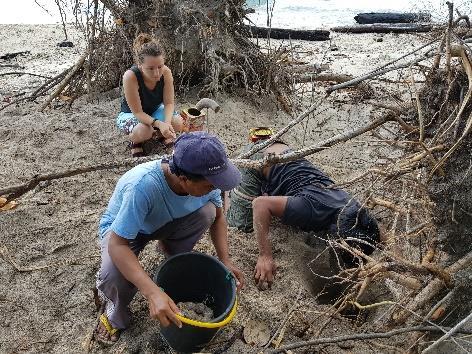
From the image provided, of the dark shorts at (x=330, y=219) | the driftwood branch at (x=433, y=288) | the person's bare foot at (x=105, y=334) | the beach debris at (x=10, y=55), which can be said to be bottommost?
the person's bare foot at (x=105, y=334)

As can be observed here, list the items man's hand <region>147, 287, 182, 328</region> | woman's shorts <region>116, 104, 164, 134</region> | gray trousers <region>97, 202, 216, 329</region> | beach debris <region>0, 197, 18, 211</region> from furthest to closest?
woman's shorts <region>116, 104, 164, 134</region> → beach debris <region>0, 197, 18, 211</region> → gray trousers <region>97, 202, 216, 329</region> → man's hand <region>147, 287, 182, 328</region>

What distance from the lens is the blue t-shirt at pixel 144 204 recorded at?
1.91 m

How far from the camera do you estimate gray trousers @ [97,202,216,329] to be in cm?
210

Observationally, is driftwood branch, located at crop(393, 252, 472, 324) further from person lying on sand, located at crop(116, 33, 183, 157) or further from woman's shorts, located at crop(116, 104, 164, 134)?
woman's shorts, located at crop(116, 104, 164, 134)

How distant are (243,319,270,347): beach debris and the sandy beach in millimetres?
32

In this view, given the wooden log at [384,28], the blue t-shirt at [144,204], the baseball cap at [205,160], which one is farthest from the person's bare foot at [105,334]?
the wooden log at [384,28]

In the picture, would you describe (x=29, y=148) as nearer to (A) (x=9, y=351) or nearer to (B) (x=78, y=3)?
(B) (x=78, y=3)

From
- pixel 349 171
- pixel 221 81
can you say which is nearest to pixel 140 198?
pixel 349 171

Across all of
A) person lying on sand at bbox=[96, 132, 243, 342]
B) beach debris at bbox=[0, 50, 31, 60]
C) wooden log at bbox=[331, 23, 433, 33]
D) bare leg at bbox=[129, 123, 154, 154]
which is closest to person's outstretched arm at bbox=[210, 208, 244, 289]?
person lying on sand at bbox=[96, 132, 243, 342]

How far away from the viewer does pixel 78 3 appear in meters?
4.63

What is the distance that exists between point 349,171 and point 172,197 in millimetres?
2022

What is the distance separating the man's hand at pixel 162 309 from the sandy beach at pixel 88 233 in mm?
445

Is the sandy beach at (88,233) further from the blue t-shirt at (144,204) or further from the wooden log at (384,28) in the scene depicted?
the wooden log at (384,28)

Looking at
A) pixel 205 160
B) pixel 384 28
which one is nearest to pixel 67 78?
pixel 205 160
